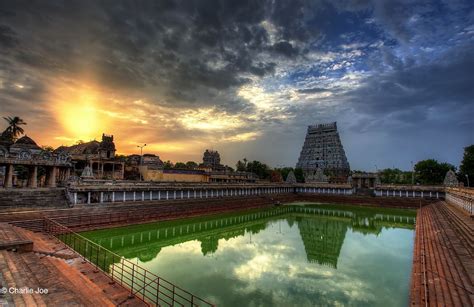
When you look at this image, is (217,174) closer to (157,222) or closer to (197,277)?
(157,222)

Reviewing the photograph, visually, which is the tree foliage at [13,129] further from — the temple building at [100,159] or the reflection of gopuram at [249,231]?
the reflection of gopuram at [249,231]

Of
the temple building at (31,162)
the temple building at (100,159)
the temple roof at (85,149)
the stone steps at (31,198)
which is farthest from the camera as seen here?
the temple roof at (85,149)

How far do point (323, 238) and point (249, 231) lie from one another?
835cm

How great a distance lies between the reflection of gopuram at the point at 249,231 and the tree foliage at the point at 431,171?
1660 inches

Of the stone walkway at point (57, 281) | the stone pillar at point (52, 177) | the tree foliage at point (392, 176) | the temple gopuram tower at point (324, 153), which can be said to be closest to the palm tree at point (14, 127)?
the stone pillar at point (52, 177)

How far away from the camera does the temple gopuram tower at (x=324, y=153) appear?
10674 centimetres

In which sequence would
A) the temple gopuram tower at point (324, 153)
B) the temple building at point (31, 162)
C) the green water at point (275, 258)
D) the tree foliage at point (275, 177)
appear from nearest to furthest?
the green water at point (275, 258) < the temple building at point (31, 162) < the tree foliage at point (275, 177) < the temple gopuram tower at point (324, 153)

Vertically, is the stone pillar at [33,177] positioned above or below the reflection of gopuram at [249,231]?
above

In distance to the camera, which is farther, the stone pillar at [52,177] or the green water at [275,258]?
the stone pillar at [52,177]

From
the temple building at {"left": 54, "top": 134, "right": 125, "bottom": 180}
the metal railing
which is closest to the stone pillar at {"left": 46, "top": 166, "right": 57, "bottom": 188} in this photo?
the metal railing

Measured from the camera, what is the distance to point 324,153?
113m

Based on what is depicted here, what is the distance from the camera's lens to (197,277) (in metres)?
17.0

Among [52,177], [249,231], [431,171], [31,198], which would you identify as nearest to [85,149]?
[52,177]

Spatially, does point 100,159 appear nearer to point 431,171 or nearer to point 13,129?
point 13,129
